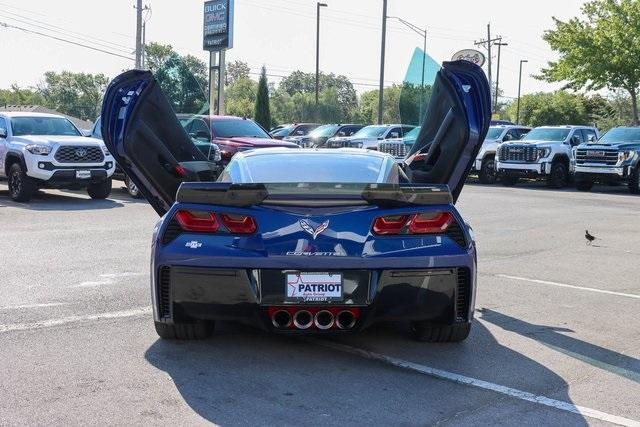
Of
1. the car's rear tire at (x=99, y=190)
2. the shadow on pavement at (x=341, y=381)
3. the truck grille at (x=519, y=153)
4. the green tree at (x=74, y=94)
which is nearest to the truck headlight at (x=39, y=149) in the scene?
the car's rear tire at (x=99, y=190)

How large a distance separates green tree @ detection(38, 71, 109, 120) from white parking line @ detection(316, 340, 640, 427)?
129m

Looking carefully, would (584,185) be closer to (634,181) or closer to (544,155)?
(544,155)

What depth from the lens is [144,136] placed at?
23.2 ft

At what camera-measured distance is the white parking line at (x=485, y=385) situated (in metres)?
4.38

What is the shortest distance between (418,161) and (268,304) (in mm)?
3154

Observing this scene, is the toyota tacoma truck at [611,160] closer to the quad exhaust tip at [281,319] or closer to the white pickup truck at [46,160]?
the white pickup truck at [46,160]

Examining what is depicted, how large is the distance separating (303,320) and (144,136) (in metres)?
2.65

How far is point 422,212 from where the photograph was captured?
5.21 meters

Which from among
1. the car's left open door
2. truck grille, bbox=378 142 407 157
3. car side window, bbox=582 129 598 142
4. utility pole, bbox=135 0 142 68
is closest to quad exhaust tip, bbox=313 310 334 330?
the car's left open door

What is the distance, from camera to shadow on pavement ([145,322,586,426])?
14.1ft

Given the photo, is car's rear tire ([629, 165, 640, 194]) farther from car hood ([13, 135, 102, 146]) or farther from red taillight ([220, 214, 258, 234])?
red taillight ([220, 214, 258, 234])

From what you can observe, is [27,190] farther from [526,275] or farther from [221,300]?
[221,300]

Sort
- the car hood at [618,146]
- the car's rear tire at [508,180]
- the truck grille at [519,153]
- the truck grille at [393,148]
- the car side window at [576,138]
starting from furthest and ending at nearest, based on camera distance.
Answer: the truck grille at [393,148] → the car's rear tire at [508,180] → the car side window at [576,138] → the truck grille at [519,153] → the car hood at [618,146]

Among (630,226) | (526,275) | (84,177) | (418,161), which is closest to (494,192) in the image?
(630,226)
